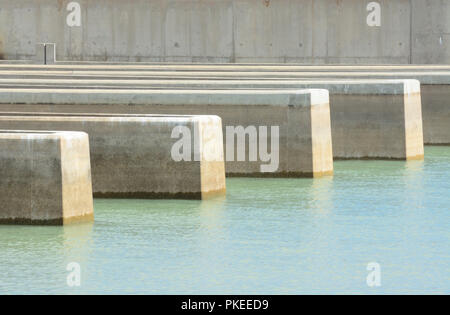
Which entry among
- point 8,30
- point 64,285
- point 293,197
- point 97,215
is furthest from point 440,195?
point 8,30

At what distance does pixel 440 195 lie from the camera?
76.1 ft

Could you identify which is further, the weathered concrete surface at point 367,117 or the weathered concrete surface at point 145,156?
the weathered concrete surface at point 367,117

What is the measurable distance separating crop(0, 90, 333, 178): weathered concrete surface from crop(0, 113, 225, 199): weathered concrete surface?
2964 millimetres

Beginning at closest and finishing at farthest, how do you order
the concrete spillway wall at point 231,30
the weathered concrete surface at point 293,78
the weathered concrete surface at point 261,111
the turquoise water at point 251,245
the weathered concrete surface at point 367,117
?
the turquoise water at point 251,245
the weathered concrete surface at point 261,111
the weathered concrete surface at point 367,117
the weathered concrete surface at point 293,78
the concrete spillway wall at point 231,30

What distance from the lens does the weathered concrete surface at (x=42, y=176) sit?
1800 cm

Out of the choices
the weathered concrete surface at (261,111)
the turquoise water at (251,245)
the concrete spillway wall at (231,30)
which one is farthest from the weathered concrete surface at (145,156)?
the concrete spillway wall at (231,30)

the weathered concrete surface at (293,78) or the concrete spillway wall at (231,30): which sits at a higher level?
the concrete spillway wall at (231,30)

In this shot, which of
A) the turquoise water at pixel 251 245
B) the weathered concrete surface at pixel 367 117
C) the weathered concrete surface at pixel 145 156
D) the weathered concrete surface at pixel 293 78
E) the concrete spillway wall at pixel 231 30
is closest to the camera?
the turquoise water at pixel 251 245

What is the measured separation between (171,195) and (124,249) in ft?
12.3

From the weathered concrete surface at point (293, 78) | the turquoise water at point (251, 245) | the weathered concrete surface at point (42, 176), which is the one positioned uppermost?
the weathered concrete surface at point (293, 78)

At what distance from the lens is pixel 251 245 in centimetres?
1786

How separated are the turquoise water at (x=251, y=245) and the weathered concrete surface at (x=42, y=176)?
9.3 inches

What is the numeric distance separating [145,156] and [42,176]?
324cm

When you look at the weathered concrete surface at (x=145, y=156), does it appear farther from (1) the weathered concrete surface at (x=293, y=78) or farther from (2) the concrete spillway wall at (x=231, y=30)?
(2) the concrete spillway wall at (x=231, y=30)
